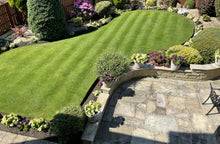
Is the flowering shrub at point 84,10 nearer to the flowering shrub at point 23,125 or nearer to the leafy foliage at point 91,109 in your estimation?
the leafy foliage at point 91,109

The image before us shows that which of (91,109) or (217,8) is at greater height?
(217,8)

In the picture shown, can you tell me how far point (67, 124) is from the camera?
503 centimetres

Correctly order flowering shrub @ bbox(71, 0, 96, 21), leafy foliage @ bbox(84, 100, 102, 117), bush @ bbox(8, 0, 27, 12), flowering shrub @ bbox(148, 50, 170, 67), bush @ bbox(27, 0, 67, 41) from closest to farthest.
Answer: leafy foliage @ bbox(84, 100, 102, 117) → flowering shrub @ bbox(148, 50, 170, 67) → bush @ bbox(27, 0, 67, 41) → bush @ bbox(8, 0, 27, 12) → flowering shrub @ bbox(71, 0, 96, 21)

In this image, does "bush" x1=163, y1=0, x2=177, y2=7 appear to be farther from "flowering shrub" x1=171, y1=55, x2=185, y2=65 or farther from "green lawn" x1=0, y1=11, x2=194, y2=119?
"flowering shrub" x1=171, y1=55, x2=185, y2=65

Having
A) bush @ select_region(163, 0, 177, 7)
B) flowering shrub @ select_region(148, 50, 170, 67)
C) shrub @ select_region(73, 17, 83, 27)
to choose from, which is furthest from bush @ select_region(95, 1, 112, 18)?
flowering shrub @ select_region(148, 50, 170, 67)

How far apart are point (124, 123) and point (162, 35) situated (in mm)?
7558

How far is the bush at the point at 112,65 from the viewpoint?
730 centimetres

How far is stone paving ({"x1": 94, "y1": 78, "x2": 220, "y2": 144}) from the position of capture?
601cm

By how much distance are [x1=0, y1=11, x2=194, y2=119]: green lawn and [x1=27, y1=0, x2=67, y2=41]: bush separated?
29.0 inches

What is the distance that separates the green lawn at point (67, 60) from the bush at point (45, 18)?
0.74 metres

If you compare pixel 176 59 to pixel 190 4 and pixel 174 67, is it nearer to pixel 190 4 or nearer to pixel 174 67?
pixel 174 67

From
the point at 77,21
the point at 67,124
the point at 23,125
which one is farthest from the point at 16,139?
the point at 77,21

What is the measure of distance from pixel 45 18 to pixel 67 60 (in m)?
3.22

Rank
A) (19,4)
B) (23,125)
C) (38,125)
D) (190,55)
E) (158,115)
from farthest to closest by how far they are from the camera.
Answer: (19,4), (190,55), (158,115), (23,125), (38,125)
